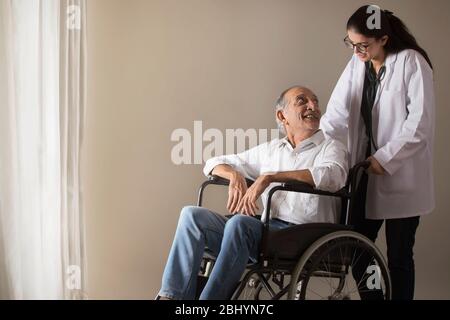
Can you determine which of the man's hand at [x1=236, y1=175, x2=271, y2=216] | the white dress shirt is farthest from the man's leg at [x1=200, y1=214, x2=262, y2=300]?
the white dress shirt

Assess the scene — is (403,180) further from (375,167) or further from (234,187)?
(234,187)

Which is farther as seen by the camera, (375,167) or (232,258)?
(375,167)

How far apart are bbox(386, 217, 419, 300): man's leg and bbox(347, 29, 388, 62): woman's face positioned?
65 centimetres

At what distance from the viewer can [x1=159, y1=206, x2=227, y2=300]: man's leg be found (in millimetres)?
2148

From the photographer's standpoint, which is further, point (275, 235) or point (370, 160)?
point (370, 160)

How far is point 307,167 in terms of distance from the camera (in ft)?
7.91

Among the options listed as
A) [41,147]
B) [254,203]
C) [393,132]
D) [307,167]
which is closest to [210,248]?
[254,203]

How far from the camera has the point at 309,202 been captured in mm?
2354

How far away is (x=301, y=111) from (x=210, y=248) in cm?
63

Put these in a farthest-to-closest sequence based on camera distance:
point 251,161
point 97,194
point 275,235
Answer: point 97,194, point 251,161, point 275,235

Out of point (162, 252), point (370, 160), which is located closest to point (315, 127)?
point (370, 160)

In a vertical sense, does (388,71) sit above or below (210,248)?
above

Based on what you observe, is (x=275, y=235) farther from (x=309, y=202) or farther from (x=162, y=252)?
(x=162, y=252)
